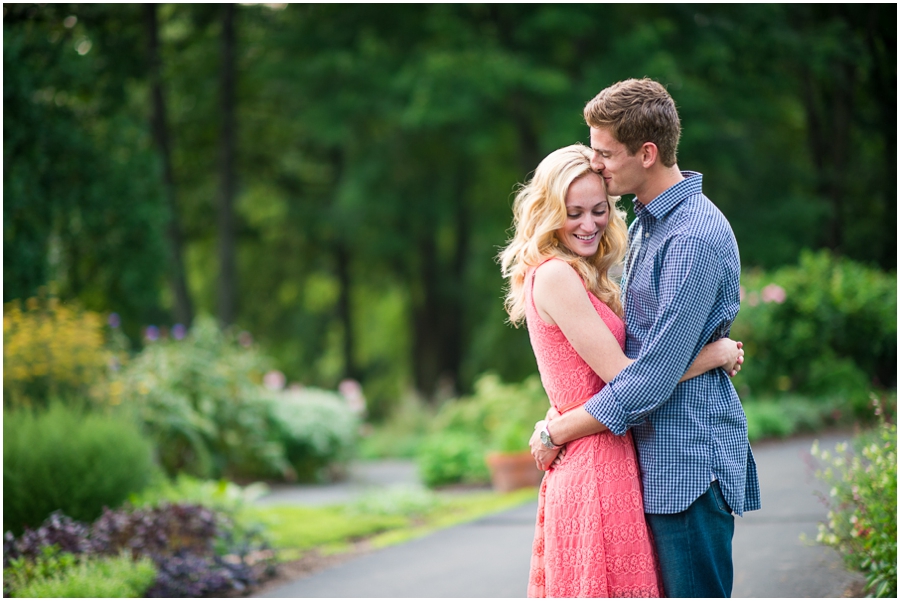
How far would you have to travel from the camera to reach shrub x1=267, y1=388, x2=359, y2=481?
447 inches

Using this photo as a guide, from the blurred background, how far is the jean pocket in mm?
3383

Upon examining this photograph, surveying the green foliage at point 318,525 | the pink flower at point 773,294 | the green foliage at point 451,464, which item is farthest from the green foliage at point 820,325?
the green foliage at point 318,525

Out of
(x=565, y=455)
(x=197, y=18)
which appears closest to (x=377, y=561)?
(x=565, y=455)

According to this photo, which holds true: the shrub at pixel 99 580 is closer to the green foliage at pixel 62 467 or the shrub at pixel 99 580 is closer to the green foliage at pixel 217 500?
the green foliage at pixel 217 500

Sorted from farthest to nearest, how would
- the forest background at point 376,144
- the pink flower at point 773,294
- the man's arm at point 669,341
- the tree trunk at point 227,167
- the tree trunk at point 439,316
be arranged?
the tree trunk at point 439,316
the tree trunk at point 227,167
the forest background at point 376,144
the pink flower at point 773,294
the man's arm at point 669,341

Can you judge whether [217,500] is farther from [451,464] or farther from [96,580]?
[451,464]

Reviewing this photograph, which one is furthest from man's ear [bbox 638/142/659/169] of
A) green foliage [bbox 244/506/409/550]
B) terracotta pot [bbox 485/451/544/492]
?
terracotta pot [bbox 485/451/544/492]

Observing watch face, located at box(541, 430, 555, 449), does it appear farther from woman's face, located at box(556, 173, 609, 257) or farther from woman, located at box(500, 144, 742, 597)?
woman's face, located at box(556, 173, 609, 257)

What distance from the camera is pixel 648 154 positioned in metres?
2.44

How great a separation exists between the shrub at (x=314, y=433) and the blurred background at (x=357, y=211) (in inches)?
1.6

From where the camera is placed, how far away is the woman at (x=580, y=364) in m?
2.39

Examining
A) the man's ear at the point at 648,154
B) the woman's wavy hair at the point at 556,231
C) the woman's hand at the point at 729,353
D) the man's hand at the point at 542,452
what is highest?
the man's ear at the point at 648,154

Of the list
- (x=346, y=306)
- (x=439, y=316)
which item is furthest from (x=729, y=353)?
(x=346, y=306)

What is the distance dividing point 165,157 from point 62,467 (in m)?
12.2
